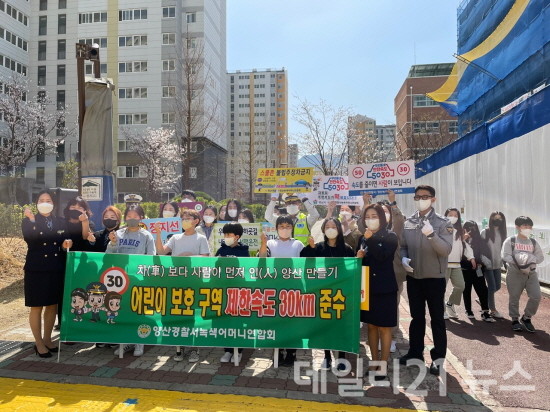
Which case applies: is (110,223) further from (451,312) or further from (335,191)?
(335,191)

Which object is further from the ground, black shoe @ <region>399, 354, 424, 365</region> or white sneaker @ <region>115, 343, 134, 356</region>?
white sneaker @ <region>115, 343, 134, 356</region>

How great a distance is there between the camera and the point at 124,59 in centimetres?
4416

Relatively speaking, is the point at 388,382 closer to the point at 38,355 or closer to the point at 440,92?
the point at 38,355

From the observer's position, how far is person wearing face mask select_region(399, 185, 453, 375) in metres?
4.68

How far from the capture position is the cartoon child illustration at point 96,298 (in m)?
4.99

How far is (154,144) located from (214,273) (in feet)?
111

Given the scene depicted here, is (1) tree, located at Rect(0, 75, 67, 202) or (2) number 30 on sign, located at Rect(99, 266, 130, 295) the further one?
(1) tree, located at Rect(0, 75, 67, 202)

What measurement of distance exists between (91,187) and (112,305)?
134 inches

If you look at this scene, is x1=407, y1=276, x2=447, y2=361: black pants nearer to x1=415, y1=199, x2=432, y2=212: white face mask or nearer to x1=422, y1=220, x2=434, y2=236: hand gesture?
x1=422, y1=220, x2=434, y2=236: hand gesture

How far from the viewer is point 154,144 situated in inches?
1436

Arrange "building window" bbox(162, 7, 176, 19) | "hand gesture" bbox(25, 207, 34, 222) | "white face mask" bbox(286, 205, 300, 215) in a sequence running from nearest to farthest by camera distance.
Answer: "hand gesture" bbox(25, 207, 34, 222) < "white face mask" bbox(286, 205, 300, 215) < "building window" bbox(162, 7, 176, 19)

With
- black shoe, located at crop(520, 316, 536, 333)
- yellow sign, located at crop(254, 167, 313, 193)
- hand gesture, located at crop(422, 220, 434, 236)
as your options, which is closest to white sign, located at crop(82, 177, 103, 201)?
yellow sign, located at crop(254, 167, 313, 193)

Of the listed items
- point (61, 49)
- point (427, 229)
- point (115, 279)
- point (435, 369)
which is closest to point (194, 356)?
point (115, 279)

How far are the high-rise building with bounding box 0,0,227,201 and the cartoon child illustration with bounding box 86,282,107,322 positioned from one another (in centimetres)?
3690
